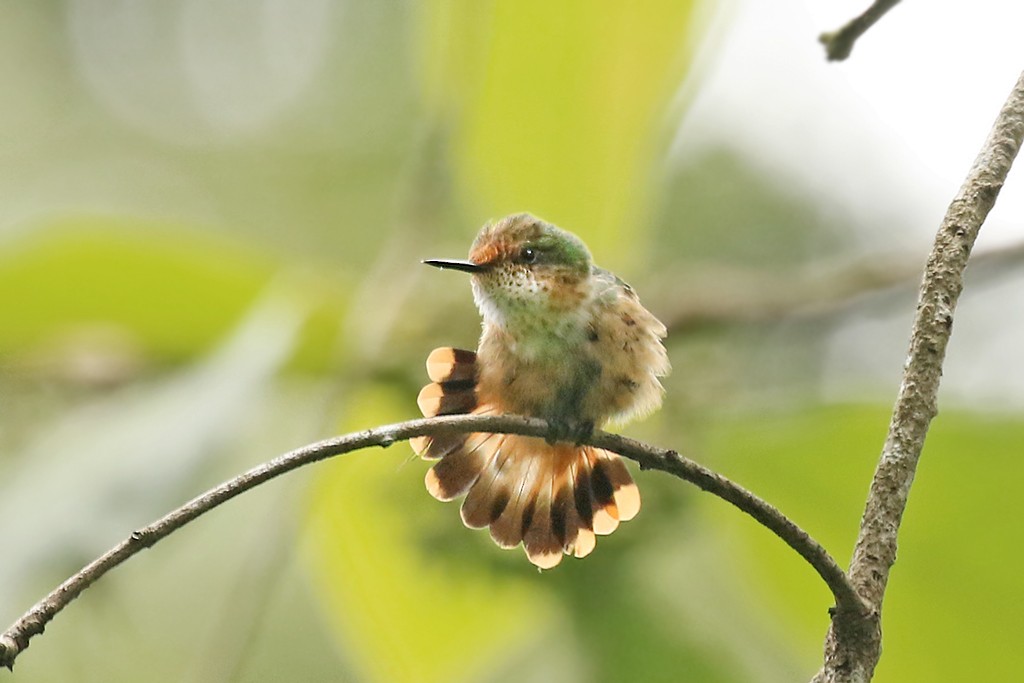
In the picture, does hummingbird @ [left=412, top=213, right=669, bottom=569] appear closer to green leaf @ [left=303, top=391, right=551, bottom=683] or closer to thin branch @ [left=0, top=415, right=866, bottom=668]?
green leaf @ [left=303, top=391, right=551, bottom=683]

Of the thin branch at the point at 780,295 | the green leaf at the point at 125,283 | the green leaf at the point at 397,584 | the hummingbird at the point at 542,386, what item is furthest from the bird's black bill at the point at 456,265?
the thin branch at the point at 780,295

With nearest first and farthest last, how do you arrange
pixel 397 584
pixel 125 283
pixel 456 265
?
pixel 456 265
pixel 397 584
pixel 125 283

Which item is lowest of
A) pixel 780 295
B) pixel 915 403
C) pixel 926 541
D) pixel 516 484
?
pixel 915 403

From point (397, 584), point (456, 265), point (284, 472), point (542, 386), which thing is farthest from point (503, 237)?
point (284, 472)

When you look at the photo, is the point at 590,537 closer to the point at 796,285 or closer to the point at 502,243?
the point at 502,243

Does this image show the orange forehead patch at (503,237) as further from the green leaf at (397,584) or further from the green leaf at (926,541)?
the green leaf at (926,541)

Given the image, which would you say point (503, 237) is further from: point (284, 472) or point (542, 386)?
point (284, 472)
